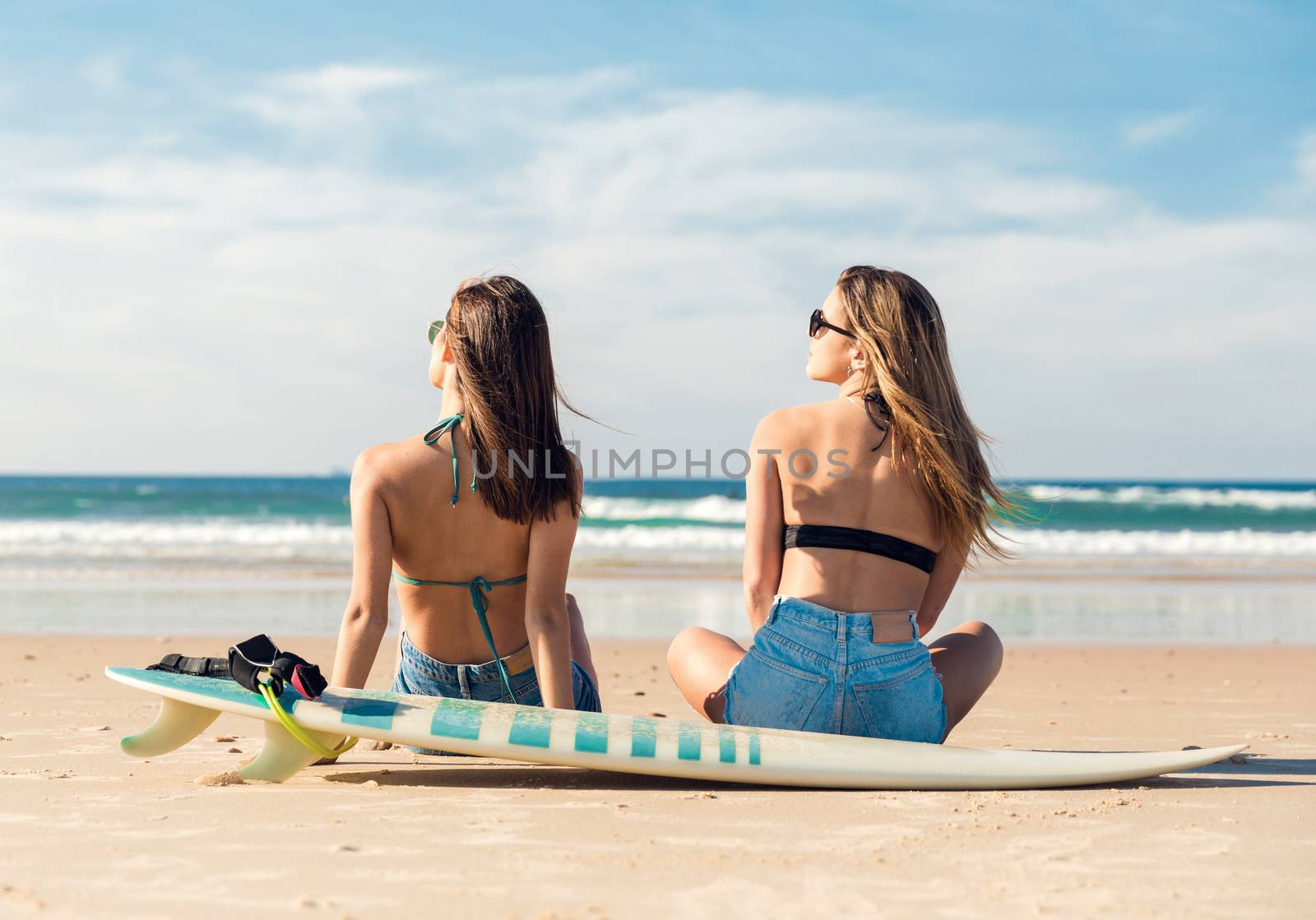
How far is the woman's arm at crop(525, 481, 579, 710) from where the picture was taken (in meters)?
3.33

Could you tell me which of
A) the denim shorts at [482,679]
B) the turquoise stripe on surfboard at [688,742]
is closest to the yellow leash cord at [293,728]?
the denim shorts at [482,679]

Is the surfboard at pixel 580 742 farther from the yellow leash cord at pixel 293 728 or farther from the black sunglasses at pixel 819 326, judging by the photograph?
the black sunglasses at pixel 819 326

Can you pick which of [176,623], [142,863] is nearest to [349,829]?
[142,863]

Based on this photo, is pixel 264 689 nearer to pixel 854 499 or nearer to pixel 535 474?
pixel 535 474

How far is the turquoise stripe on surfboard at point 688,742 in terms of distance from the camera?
124 inches

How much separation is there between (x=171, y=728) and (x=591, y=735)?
1.20 meters

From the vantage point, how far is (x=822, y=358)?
137 inches

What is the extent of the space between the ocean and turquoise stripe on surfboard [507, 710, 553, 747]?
4.87 ft

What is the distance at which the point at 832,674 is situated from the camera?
3.21 m

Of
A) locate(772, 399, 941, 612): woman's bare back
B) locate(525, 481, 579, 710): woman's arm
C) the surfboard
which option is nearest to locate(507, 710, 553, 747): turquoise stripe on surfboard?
the surfboard

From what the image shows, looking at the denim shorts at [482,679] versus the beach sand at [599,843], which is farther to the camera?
the denim shorts at [482,679]

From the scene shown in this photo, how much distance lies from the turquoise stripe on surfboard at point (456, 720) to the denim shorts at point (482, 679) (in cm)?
29

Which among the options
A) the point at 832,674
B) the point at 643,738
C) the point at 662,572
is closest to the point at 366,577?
the point at 643,738

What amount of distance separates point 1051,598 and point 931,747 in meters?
9.16
